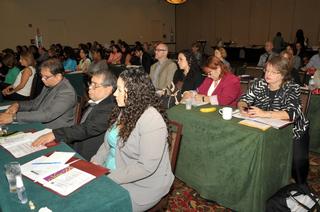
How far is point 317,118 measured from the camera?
3.50m

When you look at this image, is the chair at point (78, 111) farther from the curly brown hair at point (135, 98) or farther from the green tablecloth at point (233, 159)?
the curly brown hair at point (135, 98)

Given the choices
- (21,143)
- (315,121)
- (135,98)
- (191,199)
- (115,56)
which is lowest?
(191,199)

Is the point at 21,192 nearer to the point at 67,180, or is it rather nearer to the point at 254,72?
the point at 67,180

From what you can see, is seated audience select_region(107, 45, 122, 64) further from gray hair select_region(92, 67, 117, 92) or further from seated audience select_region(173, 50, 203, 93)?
gray hair select_region(92, 67, 117, 92)

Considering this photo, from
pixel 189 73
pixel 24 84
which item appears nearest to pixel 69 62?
pixel 24 84

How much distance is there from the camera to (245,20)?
46.2ft

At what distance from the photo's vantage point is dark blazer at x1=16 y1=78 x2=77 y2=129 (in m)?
2.58

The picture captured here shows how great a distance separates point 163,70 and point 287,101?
8.07 feet

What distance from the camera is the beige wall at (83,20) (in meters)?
11.8

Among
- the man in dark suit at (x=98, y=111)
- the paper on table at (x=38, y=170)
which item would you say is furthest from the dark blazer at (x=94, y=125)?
the paper on table at (x=38, y=170)

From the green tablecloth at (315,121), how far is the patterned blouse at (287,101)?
1.14 m

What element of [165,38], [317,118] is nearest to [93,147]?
[317,118]

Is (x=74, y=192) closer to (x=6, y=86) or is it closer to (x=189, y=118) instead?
(x=189, y=118)

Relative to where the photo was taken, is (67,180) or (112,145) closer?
(67,180)
